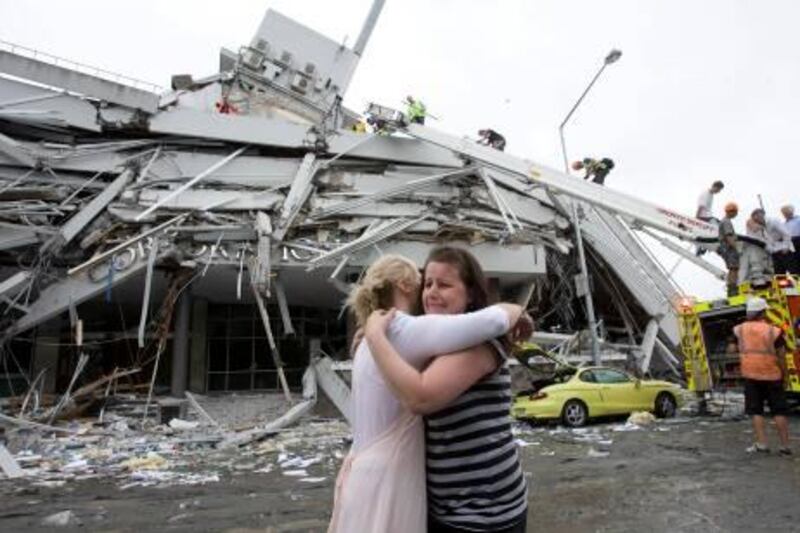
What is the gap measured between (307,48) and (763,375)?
21556mm

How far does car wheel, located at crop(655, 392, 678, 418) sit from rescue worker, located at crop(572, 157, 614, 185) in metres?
7.64

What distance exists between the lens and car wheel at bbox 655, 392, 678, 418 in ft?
50.1

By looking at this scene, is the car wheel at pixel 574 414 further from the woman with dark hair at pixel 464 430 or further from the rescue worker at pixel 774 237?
the woman with dark hair at pixel 464 430

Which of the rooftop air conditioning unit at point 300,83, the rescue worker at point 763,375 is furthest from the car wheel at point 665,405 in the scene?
the rooftop air conditioning unit at point 300,83

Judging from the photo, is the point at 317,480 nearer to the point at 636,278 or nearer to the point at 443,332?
the point at 443,332

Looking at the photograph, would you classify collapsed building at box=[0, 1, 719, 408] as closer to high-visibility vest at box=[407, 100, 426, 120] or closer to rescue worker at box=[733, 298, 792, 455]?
high-visibility vest at box=[407, 100, 426, 120]

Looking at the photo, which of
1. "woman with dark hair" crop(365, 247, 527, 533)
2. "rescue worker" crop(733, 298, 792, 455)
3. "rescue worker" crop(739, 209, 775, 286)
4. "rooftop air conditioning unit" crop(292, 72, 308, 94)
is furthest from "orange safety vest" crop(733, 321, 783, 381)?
"rooftop air conditioning unit" crop(292, 72, 308, 94)

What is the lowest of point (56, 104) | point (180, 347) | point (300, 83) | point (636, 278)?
point (180, 347)

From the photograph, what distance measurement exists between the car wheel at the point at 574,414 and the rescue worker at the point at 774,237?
4.74 meters

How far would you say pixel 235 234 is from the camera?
16.7m

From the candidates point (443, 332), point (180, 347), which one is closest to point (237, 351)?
point (180, 347)

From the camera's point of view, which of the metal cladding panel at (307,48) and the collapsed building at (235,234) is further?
the metal cladding panel at (307,48)

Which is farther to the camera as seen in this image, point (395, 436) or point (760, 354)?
point (760, 354)

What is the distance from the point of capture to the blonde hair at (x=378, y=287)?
8.38ft
